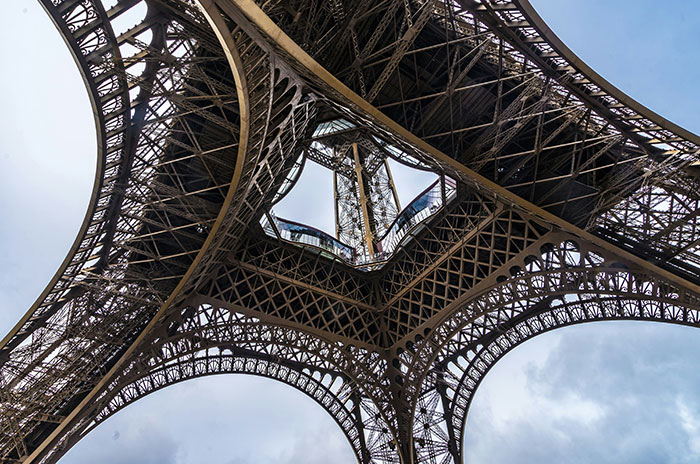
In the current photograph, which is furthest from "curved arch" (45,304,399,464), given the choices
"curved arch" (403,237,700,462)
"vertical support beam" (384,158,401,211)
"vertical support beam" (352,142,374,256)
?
"vertical support beam" (384,158,401,211)

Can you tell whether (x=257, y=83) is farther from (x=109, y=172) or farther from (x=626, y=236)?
(x=626, y=236)

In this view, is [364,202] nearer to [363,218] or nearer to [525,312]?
[363,218]

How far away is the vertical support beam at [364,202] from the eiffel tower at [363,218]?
0.36 meters

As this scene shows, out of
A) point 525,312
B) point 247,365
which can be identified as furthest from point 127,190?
point 525,312

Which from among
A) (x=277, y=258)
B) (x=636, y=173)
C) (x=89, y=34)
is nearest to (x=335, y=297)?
(x=277, y=258)

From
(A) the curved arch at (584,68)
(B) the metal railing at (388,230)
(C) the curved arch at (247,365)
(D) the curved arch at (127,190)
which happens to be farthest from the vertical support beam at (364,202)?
(A) the curved arch at (584,68)

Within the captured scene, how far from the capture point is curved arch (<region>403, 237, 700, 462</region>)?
46.8 feet

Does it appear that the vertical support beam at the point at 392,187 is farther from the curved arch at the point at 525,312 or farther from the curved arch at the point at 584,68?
the curved arch at the point at 584,68

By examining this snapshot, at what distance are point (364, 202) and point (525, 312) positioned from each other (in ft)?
37.6

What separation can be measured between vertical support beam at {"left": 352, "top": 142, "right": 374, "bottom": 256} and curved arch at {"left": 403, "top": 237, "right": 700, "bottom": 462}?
22.2 ft

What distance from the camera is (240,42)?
10039mm

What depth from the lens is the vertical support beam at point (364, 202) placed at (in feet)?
84.8

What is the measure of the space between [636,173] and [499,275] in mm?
6382

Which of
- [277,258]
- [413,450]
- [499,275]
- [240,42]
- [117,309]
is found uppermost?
[499,275]
